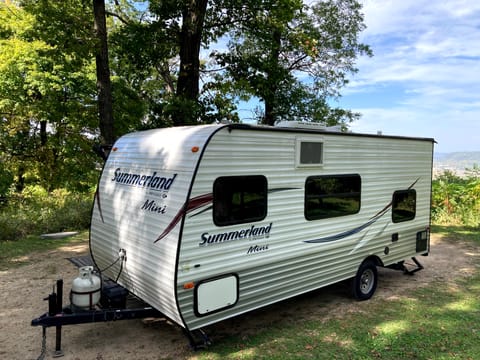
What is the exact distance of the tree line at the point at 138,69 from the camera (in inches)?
424

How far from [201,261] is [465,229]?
487 inches

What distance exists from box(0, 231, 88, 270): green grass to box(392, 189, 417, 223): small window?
855 cm

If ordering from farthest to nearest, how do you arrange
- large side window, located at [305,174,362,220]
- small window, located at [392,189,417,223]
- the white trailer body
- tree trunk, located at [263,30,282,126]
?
1. tree trunk, located at [263,30,282,126]
2. small window, located at [392,189,417,223]
3. large side window, located at [305,174,362,220]
4. the white trailer body

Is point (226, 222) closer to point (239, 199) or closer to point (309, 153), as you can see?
point (239, 199)

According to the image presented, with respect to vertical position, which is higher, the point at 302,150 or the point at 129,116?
the point at 129,116

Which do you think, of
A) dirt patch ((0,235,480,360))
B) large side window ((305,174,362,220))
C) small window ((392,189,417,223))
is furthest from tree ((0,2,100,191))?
small window ((392,189,417,223))

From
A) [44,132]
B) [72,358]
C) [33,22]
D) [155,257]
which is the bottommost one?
[72,358]

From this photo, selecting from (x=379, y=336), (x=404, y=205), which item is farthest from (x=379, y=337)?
(x=404, y=205)

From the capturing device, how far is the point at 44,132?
19.4 metres

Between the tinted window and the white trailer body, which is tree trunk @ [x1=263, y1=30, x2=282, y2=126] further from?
the tinted window

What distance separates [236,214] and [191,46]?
817 cm

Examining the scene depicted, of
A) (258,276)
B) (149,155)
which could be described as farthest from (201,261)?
(149,155)

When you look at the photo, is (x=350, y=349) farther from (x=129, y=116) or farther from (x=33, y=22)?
(x=33, y=22)

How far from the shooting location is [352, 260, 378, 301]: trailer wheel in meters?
6.80
